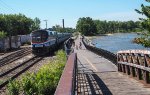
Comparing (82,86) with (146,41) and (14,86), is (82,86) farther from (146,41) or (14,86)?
(146,41)

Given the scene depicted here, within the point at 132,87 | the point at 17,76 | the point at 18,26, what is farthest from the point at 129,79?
the point at 18,26

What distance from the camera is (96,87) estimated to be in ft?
42.3

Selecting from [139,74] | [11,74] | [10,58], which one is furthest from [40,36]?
[139,74]

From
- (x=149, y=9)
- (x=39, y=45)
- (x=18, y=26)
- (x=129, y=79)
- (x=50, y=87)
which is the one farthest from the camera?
(x=18, y=26)

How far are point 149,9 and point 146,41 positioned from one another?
2138mm

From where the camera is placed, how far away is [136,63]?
14.3 metres

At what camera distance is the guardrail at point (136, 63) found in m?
12.7

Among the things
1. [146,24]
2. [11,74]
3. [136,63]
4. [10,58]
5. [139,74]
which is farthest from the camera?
[10,58]

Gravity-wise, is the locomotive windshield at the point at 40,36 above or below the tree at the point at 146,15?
below

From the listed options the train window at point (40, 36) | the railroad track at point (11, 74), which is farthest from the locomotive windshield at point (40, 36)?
the railroad track at point (11, 74)

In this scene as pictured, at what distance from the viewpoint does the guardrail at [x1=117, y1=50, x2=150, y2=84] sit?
41.7 ft

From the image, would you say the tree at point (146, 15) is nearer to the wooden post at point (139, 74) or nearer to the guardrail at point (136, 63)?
the guardrail at point (136, 63)

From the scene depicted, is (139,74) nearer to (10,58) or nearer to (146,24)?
(146,24)

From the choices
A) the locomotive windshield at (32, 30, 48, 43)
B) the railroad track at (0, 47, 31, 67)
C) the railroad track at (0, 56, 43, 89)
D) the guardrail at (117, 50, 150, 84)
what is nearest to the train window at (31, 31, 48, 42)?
the locomotive windshield at (32, 30, 48, 43)
